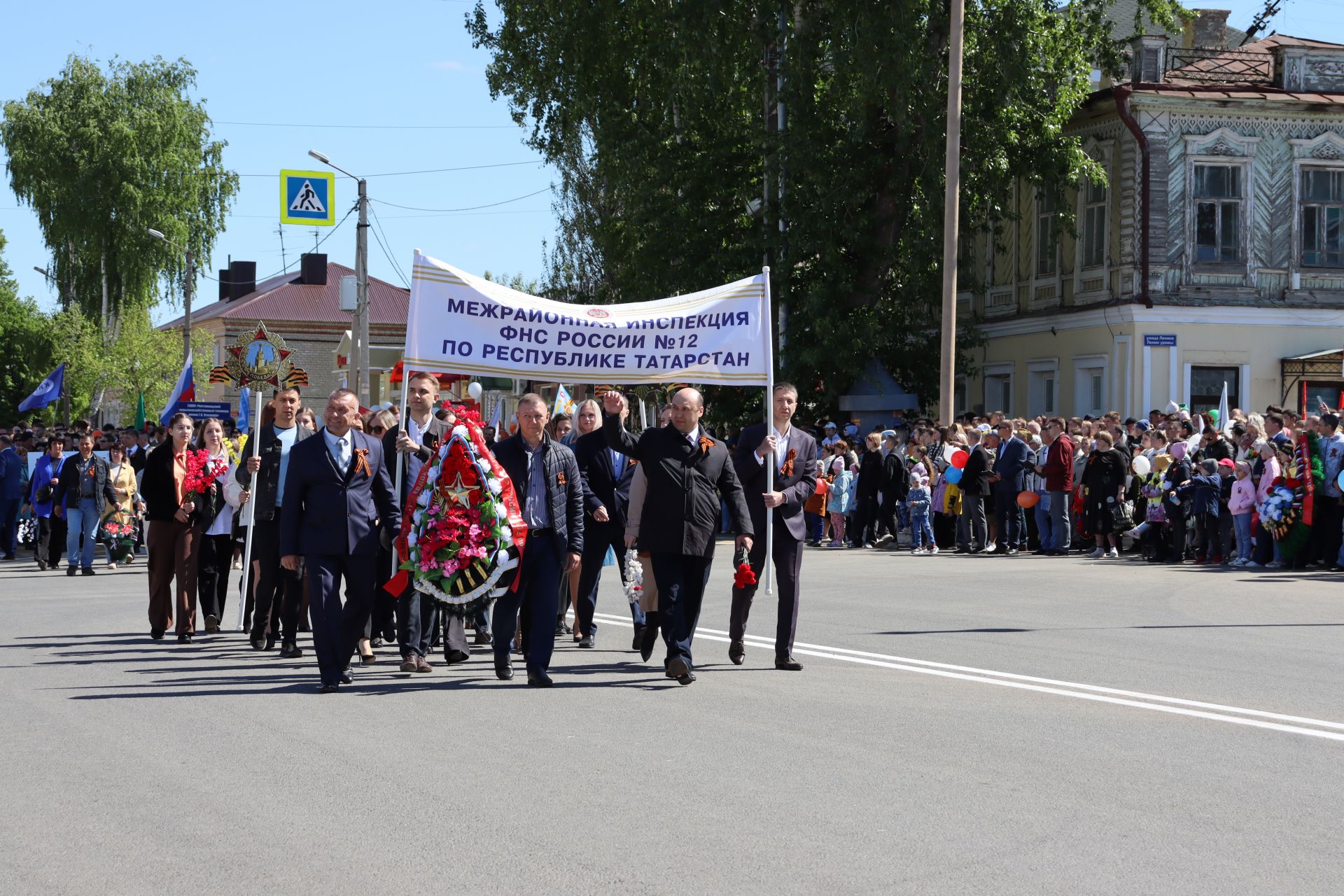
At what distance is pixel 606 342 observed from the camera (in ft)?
41.1

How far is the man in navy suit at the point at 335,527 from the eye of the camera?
10.9m

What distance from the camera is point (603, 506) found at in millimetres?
12844

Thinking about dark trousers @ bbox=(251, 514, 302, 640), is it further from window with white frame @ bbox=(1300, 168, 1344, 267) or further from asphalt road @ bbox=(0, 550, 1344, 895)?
window with white frame @ bbox=(1300, 168, 1344, 267)

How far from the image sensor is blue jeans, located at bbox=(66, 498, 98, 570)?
75.3 ft

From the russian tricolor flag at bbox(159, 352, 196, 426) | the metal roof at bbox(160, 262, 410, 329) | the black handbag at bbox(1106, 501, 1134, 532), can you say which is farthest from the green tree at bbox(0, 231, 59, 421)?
the black handbag at bbox(1106, 501, 1134, 532)

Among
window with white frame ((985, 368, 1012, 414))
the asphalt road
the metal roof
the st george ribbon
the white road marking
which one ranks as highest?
the metal roof

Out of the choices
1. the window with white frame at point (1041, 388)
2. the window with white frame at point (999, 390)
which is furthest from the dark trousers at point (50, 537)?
the window with white frame at point (999, 390)

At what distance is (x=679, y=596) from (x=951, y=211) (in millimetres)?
17917

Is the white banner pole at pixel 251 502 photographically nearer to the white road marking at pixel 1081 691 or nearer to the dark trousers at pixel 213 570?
the dark trousers at pixel 213 570

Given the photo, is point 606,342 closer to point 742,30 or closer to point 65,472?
point 65,472

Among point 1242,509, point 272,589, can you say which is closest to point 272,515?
point 272,589

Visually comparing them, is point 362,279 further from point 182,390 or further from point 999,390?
point 999,390

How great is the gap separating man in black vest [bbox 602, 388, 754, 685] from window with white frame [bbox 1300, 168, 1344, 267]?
26830mm

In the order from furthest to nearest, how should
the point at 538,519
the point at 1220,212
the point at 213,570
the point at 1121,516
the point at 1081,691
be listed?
the point at 1220,212 < the point at 1121,516 < the point at 213,570 < the point at 538,519 < the point at 1081,691
